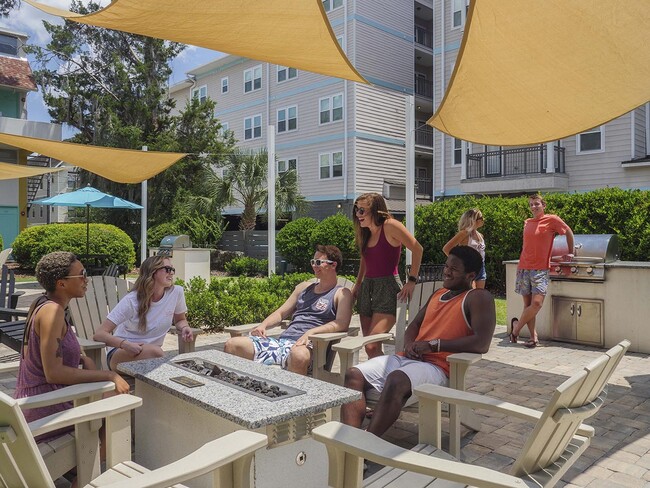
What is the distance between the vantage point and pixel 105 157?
22.2ft

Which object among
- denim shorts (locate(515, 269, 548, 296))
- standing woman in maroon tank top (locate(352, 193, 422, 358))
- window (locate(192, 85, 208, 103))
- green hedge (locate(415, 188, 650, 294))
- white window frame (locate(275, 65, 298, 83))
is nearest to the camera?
standing woman in maroon tank top (locate(352, 193, 422, 358))

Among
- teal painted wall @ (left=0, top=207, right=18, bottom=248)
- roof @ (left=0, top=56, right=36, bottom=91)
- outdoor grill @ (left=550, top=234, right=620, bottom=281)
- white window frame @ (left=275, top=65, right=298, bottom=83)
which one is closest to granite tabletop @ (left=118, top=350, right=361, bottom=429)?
outdoor grill @ (left=550, top=234, right=620, bottom=281)

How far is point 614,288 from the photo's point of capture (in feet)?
22.4

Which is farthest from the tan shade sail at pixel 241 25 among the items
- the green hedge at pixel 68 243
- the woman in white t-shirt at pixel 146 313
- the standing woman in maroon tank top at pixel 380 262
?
the green hedge at pixel 68 243

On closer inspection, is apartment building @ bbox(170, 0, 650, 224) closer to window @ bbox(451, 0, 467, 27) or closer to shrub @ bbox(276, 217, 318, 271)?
window @ bbox(451, 0, 467, 27)

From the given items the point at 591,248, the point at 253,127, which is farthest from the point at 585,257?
the point at 253,127

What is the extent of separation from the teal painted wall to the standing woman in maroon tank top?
22486mm

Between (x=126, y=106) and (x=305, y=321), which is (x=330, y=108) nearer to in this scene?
(x=126, y=106)

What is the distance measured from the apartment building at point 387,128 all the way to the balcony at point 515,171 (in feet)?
0.12

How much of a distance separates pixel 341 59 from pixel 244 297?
4.45 meters

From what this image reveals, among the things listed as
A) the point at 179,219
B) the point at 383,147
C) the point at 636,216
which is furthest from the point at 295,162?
the point at 636,216

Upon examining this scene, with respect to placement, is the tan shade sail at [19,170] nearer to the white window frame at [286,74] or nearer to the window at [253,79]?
the white window frame at [286,74]

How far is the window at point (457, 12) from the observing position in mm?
20219

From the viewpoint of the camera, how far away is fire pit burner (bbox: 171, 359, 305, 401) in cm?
282
